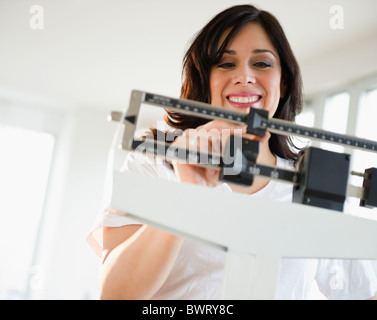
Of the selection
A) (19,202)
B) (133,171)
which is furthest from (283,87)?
(19,202)

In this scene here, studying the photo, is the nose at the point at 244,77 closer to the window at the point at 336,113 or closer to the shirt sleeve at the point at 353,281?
the shirt sleeve at the point at 353,281

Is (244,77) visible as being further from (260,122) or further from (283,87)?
(260,122)

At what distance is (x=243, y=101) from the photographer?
1124 mm

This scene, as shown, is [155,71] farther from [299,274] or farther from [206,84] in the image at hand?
[299,274]

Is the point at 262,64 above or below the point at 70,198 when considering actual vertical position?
below

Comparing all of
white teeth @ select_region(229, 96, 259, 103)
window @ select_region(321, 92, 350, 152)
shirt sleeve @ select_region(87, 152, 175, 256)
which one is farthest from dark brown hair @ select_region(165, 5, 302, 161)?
window @ select_region(321, 92, 350, 152)

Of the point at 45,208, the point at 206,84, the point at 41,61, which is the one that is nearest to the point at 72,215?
the point at 45,208

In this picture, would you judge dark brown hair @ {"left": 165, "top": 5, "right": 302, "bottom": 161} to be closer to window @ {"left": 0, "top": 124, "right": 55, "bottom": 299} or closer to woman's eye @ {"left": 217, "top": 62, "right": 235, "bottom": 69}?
woman's eye @ {"left": 217, "top": 62, "right": 235, "bottom": 69}

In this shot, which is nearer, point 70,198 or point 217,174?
point 217,174

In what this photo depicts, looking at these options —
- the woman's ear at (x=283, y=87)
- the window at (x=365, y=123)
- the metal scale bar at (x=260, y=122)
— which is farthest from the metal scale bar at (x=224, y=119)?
the window at (x=365, y=123)

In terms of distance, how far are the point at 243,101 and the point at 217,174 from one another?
0.50 m

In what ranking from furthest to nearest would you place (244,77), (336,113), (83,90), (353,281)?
1. (83,90)
2. (336,113)
3. (244,77)
4. (353,281)

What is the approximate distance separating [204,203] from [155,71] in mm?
3939

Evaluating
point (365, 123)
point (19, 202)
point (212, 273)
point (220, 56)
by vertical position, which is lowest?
point (212, 273)
